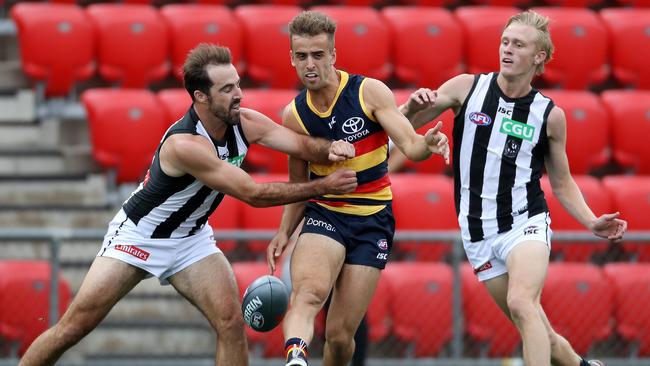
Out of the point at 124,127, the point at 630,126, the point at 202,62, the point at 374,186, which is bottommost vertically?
the point at 630,126

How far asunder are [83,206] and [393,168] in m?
4.38

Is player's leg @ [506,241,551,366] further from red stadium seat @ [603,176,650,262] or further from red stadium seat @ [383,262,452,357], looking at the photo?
red stadium seat @ [603,176,650,262]

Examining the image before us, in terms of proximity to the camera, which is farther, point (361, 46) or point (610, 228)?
point (361, 46)

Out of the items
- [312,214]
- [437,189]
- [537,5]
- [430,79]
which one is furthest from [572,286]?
[537,5]

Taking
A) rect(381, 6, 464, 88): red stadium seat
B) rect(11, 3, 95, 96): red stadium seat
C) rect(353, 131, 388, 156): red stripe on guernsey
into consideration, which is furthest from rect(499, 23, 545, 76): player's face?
rect(11, 3, 95, 96): red stadium seat

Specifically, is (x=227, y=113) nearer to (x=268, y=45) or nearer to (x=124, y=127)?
(x=124, y=127)

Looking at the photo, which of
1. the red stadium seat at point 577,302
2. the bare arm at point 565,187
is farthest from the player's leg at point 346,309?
the red stadium seat at point 577,302

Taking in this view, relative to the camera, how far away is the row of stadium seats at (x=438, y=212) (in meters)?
11.2

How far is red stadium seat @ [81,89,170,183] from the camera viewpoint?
452 inches

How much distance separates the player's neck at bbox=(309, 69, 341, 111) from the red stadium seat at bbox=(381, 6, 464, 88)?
534 centimetres

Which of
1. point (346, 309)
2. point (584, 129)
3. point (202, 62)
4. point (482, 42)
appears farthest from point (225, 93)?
point (482, 42)

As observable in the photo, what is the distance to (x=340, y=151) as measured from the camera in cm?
742

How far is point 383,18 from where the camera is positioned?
1327 centimetres

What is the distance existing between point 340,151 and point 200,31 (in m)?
5.46
